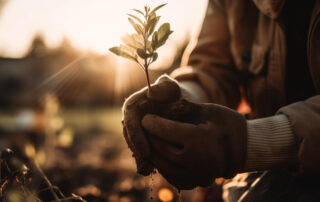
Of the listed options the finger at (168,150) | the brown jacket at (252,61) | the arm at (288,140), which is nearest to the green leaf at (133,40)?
the finger at (168,150)

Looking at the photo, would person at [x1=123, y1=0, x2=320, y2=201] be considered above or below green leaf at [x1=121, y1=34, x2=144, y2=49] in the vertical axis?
below

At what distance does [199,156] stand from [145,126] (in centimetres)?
29

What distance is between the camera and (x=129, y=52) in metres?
1.21

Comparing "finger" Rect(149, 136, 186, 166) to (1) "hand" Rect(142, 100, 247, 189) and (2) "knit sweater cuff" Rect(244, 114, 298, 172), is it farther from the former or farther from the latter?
(2) "knit sweater cuff" Rect(244, 114, 298, 172)

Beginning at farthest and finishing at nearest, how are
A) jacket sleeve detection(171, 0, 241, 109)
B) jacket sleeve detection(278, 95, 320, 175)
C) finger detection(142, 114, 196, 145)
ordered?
jacket sleeve detection(171, 0, 241, 109), jacket sleeve detection(278, 95, 320, 175), finger detection(142, 114, 196, 145)


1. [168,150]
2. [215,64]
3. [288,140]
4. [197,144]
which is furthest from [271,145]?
[215,64]

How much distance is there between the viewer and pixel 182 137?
1.28m

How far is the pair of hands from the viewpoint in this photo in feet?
4.22

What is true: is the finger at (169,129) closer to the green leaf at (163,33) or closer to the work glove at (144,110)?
the work glove at (144,110)

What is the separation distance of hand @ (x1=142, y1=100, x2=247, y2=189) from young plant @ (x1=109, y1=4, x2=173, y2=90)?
296 mm

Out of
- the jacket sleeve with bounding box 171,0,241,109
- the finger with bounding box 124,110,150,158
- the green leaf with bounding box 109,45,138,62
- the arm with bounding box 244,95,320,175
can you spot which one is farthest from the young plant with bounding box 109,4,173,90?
the jacket sleeve with bounding box 171,0,241,109

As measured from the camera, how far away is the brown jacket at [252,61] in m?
1.51

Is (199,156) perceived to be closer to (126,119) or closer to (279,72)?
(126,119)

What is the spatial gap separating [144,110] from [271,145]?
2.33 ft
